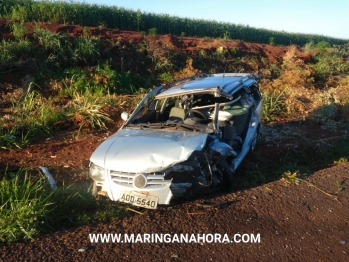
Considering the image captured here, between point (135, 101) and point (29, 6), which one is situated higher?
point (29, 6)

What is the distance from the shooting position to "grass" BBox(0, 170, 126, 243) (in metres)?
3.91

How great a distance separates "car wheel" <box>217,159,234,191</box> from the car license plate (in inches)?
42.7

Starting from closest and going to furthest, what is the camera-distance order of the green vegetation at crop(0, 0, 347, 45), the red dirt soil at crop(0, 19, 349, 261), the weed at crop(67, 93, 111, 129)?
the red dirt soil at crop(0, 19, 349, 261) < the weed at crop(67, 93, 111, 129) < the green vegetation at crop(0, 0, 347, 45)

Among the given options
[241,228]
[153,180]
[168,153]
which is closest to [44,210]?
[153,180]

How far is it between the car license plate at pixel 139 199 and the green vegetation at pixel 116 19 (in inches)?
563

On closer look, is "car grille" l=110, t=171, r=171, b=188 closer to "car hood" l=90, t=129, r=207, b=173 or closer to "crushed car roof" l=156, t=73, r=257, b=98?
"car hood" l=90, t=129, r=207, b=173

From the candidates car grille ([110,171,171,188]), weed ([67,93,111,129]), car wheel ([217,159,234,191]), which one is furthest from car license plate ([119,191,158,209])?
weed ([67,93,111,129])

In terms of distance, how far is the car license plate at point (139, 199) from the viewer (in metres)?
4.24

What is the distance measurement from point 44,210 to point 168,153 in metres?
1.56

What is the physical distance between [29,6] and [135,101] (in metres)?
11.3

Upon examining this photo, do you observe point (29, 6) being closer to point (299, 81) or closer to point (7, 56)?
point (7, 56)

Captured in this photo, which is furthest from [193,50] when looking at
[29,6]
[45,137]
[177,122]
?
[177,122]

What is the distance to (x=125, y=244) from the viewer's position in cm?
381

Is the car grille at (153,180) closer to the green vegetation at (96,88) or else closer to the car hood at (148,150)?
the car hood at (148,150)
